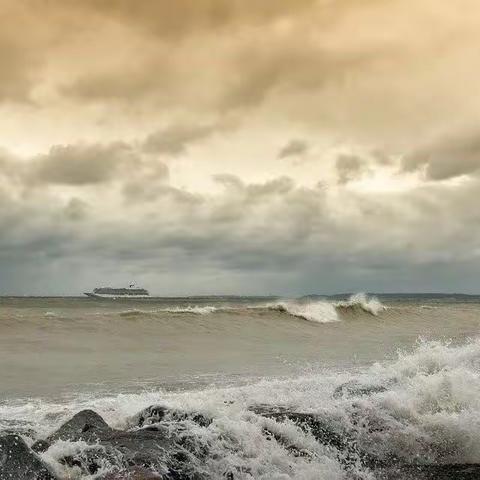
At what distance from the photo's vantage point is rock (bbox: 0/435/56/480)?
538cm

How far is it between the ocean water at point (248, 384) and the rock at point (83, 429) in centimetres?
41

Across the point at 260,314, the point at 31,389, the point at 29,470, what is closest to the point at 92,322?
the point at 260,314

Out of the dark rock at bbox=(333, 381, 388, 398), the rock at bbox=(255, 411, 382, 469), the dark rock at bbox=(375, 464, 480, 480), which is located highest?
the dark rock at bbox=(333, 381, 388, 398)

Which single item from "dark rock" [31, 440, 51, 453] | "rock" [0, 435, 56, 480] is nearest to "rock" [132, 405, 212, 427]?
"dark rock" [31, 440, 51, 453]

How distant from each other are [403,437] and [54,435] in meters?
4.02

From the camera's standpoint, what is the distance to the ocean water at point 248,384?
6.97 metres

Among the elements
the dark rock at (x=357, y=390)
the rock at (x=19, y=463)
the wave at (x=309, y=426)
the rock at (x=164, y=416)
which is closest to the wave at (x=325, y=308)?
the dark rock at (x=357, y=390)

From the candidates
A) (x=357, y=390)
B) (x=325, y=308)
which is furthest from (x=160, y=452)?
(x=325, y=308)

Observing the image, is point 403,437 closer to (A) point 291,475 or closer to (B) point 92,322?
(A) point 291,475

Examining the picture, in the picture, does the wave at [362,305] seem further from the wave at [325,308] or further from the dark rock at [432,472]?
the dark rock at [432,472]

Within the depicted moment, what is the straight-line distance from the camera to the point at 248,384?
1216 cm

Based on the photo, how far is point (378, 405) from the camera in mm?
8422

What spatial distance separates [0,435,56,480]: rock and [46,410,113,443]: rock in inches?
38.7

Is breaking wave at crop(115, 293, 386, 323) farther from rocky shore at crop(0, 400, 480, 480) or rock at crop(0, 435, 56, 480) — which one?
rock at crop(0, 435, 56, 480)
